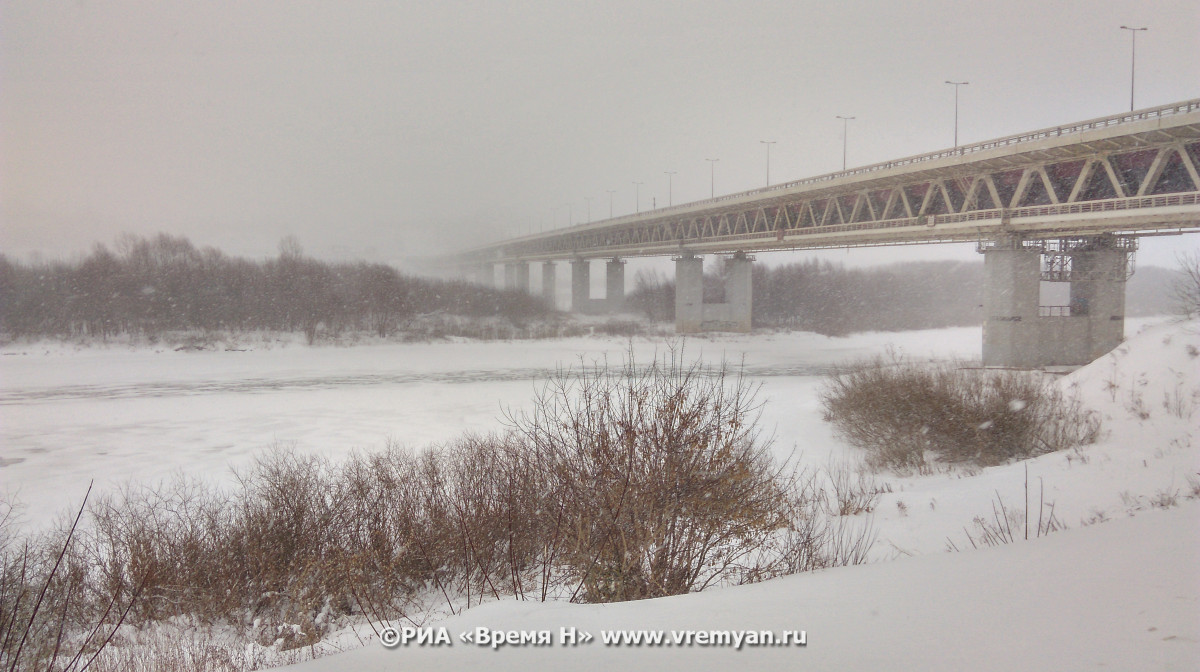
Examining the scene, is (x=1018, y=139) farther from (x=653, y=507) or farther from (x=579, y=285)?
(x=579, y=285)

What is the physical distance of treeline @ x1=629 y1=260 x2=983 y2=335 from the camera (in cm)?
6825

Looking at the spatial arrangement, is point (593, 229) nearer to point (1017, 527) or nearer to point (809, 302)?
point (809, 302)

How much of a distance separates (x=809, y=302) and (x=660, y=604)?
251ft

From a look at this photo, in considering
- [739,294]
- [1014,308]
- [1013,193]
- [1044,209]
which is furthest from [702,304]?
[1044,209]

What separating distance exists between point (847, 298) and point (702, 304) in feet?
94.5

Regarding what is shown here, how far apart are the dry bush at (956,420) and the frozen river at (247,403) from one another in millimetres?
1583

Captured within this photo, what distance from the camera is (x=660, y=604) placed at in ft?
14.8

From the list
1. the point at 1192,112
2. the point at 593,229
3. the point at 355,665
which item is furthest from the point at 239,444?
the point at 593,229

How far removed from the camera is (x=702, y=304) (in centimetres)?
5850

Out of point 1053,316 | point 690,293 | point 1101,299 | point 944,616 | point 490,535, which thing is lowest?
point 490,535

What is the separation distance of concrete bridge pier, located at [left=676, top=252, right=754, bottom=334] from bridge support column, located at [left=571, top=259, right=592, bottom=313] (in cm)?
2484

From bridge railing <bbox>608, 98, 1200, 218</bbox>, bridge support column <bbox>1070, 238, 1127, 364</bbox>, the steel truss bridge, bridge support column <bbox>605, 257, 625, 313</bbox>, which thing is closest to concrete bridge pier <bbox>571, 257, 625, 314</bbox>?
bridge support column <bbox>605, 257, 625, 313</bbox>

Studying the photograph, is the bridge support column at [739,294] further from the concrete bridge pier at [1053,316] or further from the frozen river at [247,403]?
the concrete bridge pier at [1053,316]

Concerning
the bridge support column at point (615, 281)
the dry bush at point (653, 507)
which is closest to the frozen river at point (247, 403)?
the dry bush at point (653, 507)
